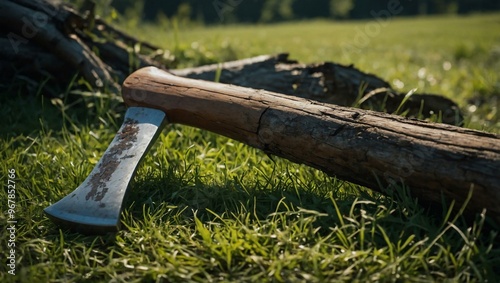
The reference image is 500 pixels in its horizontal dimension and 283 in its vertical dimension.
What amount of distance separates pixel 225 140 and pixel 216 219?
1042 mm

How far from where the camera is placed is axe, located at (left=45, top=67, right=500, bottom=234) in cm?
183

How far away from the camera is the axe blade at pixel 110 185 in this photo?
1987mm

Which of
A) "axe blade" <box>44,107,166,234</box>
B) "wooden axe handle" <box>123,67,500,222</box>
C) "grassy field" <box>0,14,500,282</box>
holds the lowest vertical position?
"grassy field" <box>0,14,500,282</box>

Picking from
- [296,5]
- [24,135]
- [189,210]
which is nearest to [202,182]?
[189,210]

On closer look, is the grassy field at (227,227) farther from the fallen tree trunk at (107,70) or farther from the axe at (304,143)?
the fallen tree trunk at (107,70)

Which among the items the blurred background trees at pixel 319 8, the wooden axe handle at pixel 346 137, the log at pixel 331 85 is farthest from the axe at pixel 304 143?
the blurred background trees at pixel 319 8

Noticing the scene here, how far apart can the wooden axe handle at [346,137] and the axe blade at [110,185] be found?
0.15 metres

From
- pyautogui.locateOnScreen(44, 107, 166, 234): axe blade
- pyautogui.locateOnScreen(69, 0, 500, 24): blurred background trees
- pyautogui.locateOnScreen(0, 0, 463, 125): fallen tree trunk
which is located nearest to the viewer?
pyautogui.locateOnScreen(44, 107, 166, 234): axe blade

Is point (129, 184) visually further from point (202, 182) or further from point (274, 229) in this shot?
point (274, 229)

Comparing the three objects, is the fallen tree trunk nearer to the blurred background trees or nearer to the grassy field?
the grassy field

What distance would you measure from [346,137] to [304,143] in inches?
7.8

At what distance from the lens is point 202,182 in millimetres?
2479

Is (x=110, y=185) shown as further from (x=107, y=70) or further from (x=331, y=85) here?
(x=331, y=85)

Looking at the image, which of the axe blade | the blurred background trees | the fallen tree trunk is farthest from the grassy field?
the blurred background trees
